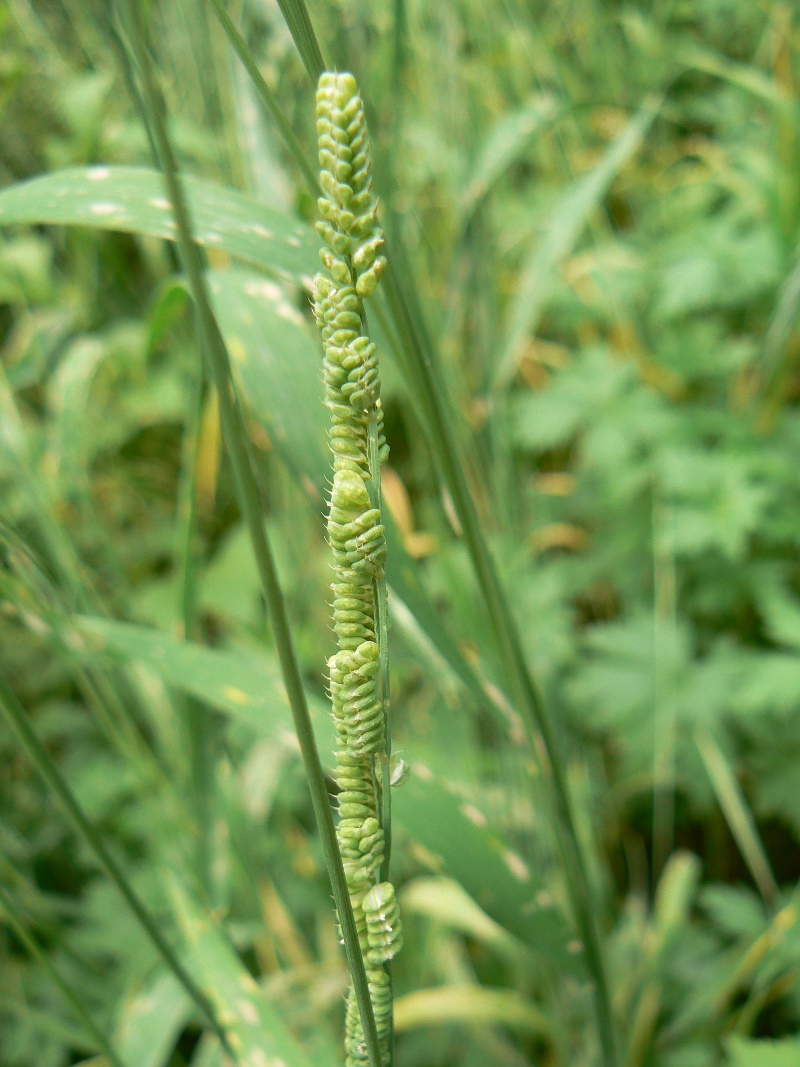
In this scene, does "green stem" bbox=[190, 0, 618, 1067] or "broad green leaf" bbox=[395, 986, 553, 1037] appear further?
"broad green leaf" bbox=[395, 986, 553, 1037]

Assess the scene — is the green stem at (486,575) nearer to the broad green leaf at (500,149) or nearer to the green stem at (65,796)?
the green stem at (65,796)

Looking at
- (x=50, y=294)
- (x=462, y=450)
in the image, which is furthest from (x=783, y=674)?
(x=50, y=294)

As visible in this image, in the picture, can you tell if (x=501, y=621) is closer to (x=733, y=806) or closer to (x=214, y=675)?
(x=214, y=675)

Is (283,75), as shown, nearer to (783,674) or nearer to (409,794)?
(409,794)

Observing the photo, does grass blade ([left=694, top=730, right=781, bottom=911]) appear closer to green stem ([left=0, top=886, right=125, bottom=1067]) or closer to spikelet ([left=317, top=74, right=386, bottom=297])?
green stem ([left=0, top=886, right=125, bottom=1067])

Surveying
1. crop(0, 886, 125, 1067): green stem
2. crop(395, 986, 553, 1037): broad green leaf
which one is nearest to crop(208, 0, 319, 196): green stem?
crop(0, 886, 125, 1067): green stem

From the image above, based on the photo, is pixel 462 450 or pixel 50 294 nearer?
pixel 462 450
